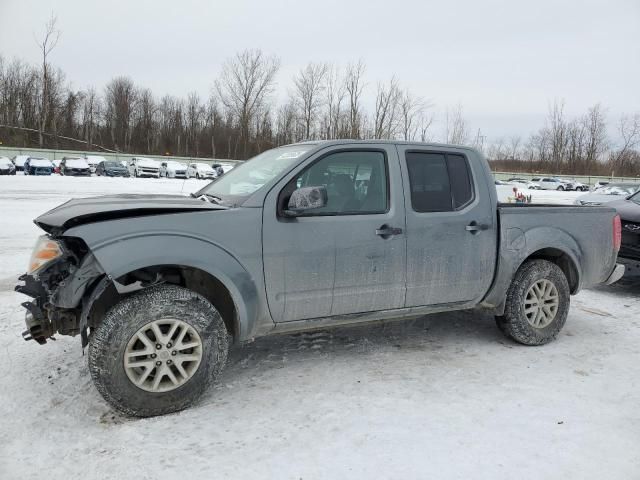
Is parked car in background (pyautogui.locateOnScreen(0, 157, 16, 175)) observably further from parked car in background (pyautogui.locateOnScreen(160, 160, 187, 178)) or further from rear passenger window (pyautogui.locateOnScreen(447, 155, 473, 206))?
rear passenger window (pyautogui.locateOnScreen(447, 155, 473, 206))

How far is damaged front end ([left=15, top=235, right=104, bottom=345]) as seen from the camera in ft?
10.1

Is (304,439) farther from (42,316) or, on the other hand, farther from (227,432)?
(42,316)

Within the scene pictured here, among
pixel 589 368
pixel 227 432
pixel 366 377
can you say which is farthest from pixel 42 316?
pixel 589 368

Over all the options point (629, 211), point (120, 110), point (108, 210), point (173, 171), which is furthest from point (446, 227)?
point (120, 110)

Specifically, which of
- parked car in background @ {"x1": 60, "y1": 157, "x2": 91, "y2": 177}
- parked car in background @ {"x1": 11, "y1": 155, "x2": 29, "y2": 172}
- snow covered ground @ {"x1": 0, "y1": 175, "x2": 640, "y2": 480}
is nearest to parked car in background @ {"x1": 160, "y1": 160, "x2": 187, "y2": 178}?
parked car in background @ {"x1": 60, "y1": 157, "x2": 91, "y2": 177}

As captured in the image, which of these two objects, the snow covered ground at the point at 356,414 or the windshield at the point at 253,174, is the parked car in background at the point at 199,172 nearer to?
the snow covered ground at the point at 356,414

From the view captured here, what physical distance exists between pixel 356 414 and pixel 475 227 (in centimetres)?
193

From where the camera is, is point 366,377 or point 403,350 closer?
point 366,377

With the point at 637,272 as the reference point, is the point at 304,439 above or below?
below

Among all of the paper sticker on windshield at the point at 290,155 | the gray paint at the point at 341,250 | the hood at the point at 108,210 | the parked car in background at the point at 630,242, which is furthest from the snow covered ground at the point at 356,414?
the parked car in background at the point at 630,242

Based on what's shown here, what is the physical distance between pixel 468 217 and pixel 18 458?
3.55 meters

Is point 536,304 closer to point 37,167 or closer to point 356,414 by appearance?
point 356,414

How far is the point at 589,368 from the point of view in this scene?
13.6 ft

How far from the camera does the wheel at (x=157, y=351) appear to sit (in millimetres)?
3027
